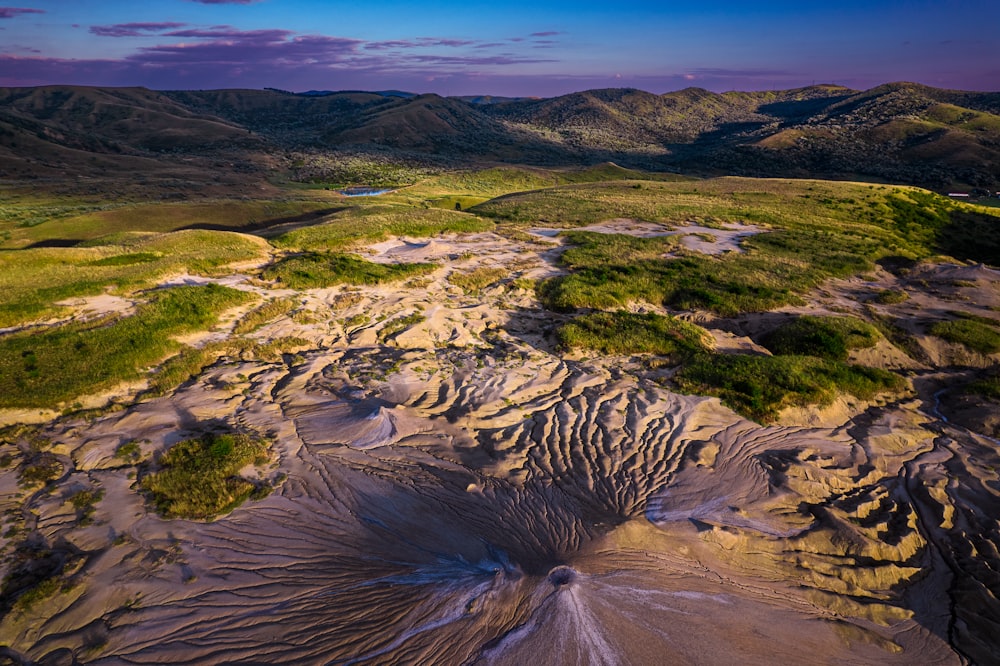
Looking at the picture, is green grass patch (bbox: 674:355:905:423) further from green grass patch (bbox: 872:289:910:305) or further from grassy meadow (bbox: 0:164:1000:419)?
green grass patch (bbox: 872:289:910:305)

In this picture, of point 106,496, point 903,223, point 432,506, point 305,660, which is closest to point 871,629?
point 432,506

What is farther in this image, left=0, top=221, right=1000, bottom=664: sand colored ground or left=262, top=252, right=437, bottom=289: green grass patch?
left=262, top=252, right=437, bottom=289: green grass patch

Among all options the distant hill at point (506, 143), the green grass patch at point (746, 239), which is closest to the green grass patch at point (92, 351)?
the green grass patch at point (746, 239)

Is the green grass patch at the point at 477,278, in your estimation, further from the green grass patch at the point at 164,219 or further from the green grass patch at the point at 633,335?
the green grass patch at the point at 164,219

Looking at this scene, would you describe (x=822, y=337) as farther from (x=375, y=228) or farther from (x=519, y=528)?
(x=375, y=228)

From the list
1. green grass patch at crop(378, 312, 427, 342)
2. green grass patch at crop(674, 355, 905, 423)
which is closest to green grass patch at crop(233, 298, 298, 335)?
green grass patch at crop(378, 312, 427, 342)

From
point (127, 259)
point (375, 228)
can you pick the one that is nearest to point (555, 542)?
point (127, 259)

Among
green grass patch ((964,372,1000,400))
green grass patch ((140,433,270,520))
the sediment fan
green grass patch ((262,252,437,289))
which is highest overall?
green grass patch ((262,252,437,289))

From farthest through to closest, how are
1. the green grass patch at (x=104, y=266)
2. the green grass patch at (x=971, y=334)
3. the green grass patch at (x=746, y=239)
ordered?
the green grass patch at (x=746, y=239) < the green grass patch at (x=104, y=266) < the green grass patch at (x=971, y=334)

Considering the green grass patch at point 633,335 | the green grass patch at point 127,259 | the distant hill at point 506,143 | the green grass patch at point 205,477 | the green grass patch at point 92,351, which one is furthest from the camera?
the distant hill at point 506,143
